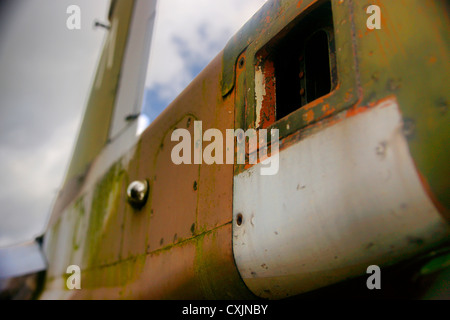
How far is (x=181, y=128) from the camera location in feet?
4.46

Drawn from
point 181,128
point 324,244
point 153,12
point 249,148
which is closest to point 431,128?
point 324,244

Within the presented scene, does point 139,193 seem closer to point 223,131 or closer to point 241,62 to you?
Result: point 223,131

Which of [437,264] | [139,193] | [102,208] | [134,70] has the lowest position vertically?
[437,264]

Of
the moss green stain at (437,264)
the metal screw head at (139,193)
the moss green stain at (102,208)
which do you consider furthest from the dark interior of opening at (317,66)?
the moss green stain at (102,208)

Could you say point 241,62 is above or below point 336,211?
A: above

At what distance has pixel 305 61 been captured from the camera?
38.1 inches

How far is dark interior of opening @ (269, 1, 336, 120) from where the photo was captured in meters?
0.89

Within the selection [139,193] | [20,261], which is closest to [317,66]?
[139,193]

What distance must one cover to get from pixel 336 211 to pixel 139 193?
3.13ft

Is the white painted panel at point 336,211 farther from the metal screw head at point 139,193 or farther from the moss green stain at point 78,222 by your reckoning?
the moss green stain at point 78,222

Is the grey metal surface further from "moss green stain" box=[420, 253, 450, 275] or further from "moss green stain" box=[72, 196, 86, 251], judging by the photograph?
"moss green stain" box=[420, 253, 450, 275]

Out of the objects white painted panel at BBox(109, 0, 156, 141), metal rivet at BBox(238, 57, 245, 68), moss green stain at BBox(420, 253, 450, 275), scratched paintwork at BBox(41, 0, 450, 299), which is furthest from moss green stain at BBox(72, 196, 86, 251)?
moss green stain at BBox(420, 253, 450, 275)

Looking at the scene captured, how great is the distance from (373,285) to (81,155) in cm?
294

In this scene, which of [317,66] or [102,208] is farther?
[102,208]
